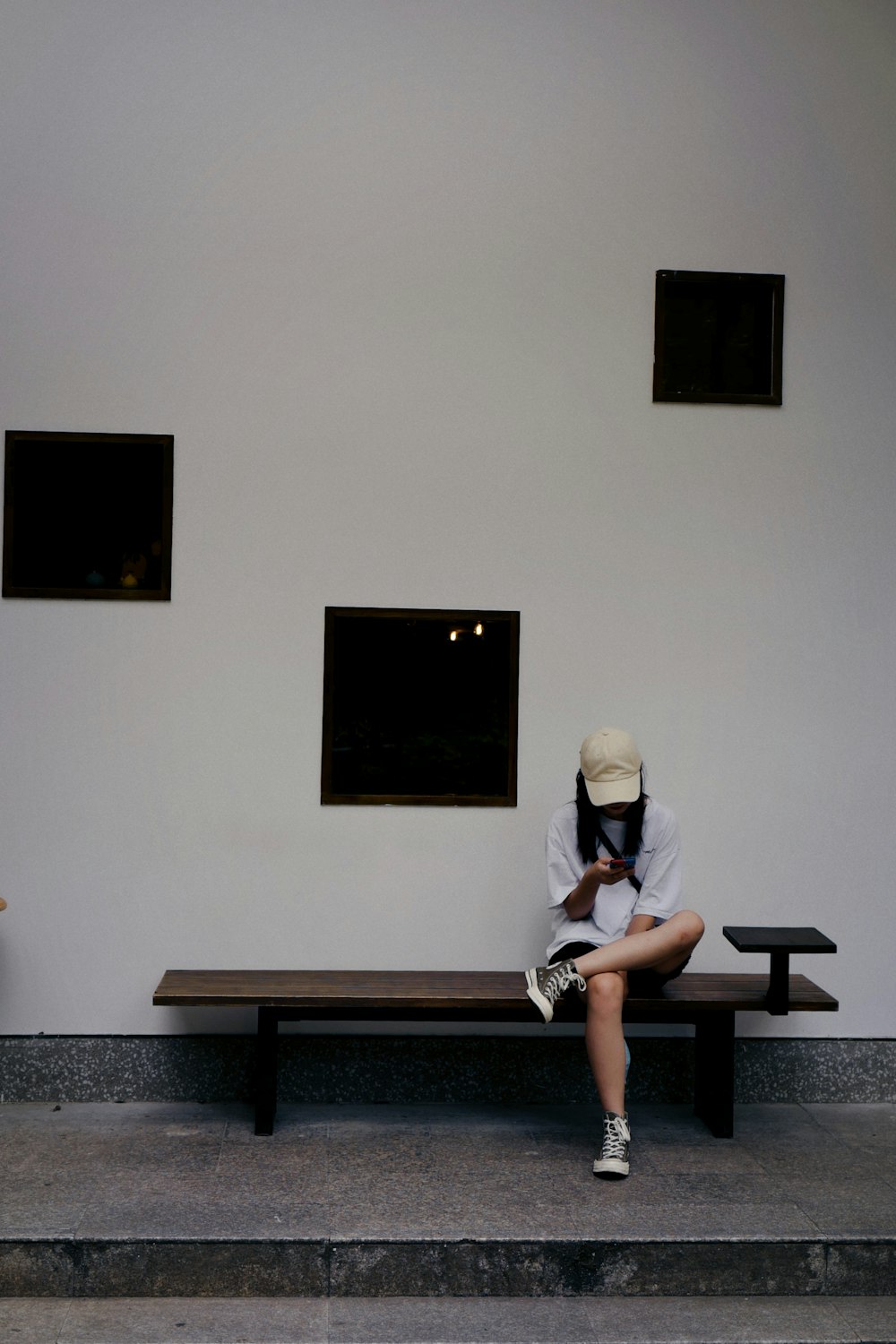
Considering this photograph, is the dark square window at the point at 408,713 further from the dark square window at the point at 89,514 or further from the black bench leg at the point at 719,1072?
the black bench leg at the point at 719,1072

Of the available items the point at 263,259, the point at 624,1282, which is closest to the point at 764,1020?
the point at 624,1282

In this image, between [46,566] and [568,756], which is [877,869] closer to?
[568,756]

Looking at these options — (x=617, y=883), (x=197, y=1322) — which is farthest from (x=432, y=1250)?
(x=617, y=883)

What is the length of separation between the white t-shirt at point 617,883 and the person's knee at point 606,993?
0.25 meters

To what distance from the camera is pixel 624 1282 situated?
151 inches

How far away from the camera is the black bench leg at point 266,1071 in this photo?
15.2ft

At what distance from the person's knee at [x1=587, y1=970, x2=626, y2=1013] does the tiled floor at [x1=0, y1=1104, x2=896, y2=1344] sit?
1.84 ft

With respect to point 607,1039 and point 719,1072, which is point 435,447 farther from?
point 719,1072

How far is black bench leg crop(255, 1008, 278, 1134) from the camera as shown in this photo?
4621 millimetres

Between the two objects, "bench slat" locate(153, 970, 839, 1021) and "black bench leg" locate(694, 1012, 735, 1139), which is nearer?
"bench slat" locate(153, 970, 839, 1021)

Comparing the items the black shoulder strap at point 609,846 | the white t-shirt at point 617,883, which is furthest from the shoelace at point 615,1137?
the black shoulder strap at point 609,846

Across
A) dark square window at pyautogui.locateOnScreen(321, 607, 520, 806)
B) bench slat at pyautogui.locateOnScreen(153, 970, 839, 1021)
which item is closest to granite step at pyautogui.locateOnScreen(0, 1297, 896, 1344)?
bench slat at pyautogui.locateOnScreen(153, 970, 839, 1021)

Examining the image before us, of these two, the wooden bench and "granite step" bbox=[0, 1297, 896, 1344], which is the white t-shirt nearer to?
the wooden bench

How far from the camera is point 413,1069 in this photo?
5.09 m
